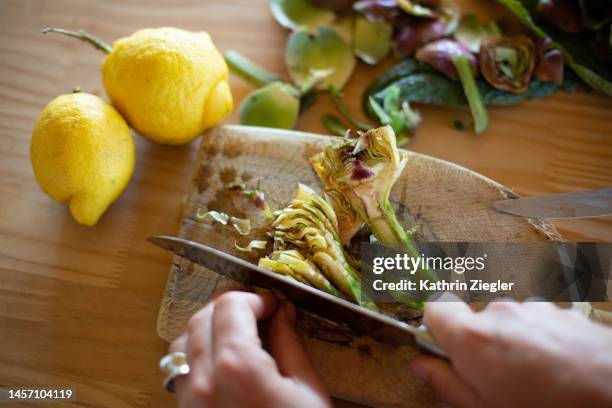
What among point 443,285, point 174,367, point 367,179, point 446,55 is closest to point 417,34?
point 446,55

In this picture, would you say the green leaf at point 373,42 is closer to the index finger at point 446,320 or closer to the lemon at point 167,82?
the lemon at point 167,82

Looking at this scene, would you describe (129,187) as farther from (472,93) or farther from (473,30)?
(473,30)

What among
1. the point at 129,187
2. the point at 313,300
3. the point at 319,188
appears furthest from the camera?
the point at 129,187

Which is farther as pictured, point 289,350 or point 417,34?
point 417,34

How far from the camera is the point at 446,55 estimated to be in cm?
134

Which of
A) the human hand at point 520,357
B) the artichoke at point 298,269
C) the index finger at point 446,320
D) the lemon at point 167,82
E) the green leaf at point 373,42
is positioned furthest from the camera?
the green leaf at point 373,42

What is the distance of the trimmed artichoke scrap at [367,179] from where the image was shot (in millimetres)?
991

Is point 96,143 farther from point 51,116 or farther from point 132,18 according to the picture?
point 132,18

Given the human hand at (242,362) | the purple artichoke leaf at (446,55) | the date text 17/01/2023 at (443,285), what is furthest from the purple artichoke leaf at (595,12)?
the human hand at (242,362)

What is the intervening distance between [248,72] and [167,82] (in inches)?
13.5

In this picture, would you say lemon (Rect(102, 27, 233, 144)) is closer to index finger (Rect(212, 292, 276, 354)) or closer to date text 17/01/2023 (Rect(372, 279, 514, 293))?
index finger (Rect(212, 292, 276, 354))

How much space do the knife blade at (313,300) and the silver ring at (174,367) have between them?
185 mm

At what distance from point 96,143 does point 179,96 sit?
0.65ft

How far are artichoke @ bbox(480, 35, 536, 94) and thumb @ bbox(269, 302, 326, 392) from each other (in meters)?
0.79
